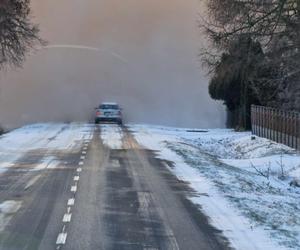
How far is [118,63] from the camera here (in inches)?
2623

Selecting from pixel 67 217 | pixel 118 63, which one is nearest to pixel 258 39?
pixel 67 217

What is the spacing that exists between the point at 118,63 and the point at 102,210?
55828mm

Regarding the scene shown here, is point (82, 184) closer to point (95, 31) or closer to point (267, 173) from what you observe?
point (267, 173)

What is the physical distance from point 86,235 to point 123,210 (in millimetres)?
2082

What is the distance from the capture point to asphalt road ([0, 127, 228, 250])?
29.6 ft

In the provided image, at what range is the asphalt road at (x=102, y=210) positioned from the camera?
9.01 metres

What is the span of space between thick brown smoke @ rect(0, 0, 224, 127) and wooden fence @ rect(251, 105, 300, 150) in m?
28.9

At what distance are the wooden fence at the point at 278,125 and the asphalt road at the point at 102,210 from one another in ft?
A: 29.4

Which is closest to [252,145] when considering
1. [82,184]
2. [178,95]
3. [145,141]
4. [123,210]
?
[145,141]

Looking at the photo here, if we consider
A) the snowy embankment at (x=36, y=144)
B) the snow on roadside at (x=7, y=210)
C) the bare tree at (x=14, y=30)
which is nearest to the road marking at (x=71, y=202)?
the snow on roadside at (x=7, y=210)

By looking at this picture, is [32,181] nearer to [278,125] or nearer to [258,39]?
[258,39]

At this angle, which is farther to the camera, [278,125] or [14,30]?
[14,30]

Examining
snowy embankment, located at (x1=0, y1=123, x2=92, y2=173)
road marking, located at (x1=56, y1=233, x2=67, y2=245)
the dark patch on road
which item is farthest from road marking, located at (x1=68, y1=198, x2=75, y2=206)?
snowy embankment, located at (x1=0, y1=123, x2=92, y2=173)

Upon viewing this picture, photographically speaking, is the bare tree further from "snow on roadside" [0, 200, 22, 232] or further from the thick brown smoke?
the thick brown smoke
